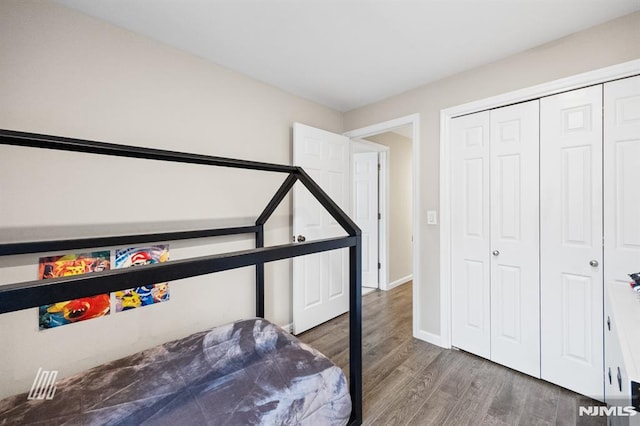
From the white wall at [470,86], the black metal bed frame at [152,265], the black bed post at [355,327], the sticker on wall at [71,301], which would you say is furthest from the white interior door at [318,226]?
the sticker on wall at [71,301]

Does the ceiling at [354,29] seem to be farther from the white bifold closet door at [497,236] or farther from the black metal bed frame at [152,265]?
the black metal bed frame at [152,265]

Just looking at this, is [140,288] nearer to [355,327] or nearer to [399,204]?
[355,327]

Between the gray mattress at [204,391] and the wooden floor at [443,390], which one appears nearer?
the gray mattress at [204,391]

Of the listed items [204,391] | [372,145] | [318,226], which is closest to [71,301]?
[204,391]

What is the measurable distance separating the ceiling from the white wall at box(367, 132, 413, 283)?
71.5 inches

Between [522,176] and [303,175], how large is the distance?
1.61 meters

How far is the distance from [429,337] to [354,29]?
2.54 meters

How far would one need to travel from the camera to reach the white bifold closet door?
197 cm

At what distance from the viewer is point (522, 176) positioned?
1995 millimetres

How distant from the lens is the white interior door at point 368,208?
4027 millimetres

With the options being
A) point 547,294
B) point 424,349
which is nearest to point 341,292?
point 424,349

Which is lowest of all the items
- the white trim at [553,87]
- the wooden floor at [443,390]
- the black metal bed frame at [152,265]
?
the wooden floor at [443,390]

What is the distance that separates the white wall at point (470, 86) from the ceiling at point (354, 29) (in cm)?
8

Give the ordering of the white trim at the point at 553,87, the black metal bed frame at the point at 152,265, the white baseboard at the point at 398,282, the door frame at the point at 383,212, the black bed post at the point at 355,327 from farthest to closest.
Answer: the white baseboard at the point at 398,282 → the door frame at the point at 383,212 → the white trim at the point at 553,87 → the black bed post at the point at 355,327 → the black metal bed frame at the point at 152,265
